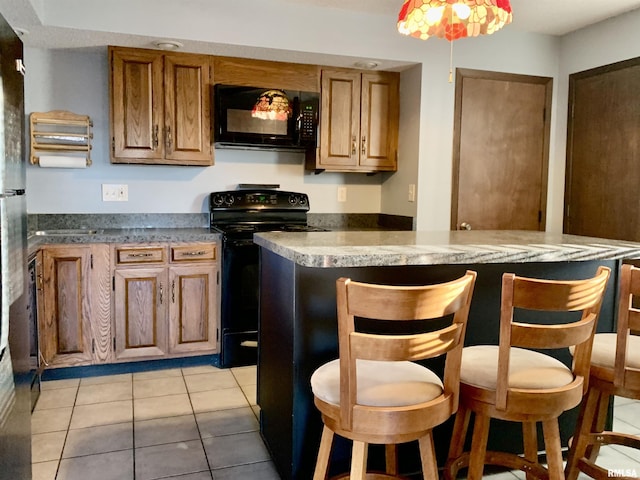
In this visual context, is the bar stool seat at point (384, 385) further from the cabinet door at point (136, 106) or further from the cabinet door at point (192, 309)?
the cabinet door at point (136, 106)

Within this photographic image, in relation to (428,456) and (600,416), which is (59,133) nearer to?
(428,456)

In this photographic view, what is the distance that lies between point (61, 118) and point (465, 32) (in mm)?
2653

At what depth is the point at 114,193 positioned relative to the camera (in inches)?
142

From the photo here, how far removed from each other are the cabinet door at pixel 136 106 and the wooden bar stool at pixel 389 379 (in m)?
2.42

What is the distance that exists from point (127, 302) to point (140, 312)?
102mm

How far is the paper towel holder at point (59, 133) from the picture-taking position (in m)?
3.35

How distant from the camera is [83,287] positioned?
3123 millimetres

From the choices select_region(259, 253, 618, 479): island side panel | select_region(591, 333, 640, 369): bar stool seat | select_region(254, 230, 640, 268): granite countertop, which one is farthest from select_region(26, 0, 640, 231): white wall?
select_region(591, 333, 640, 369): bar stool seat

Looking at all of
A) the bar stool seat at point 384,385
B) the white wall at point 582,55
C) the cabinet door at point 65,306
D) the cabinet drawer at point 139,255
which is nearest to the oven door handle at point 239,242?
the cabinet drawer at point 139,255

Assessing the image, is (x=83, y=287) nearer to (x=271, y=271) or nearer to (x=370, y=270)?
(x=271, y=271)

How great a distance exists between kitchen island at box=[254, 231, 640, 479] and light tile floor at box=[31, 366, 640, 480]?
0.23 m

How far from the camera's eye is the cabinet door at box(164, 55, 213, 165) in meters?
3.39

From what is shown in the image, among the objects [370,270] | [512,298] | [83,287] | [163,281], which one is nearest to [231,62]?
[163,281]

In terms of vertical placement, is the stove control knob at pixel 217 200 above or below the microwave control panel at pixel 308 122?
below
